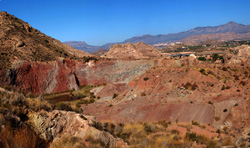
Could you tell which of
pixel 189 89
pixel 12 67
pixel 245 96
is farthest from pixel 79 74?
pixel 245 96

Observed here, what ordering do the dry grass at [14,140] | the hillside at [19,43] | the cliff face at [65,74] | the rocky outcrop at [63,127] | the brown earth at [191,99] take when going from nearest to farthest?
1. the dry grass at [14,140]
2. the rocky outcrop at [63,127]
3. the brown earth at [191,99]
4. the cliff face at [65,74]
5. the hillside at [19,43]

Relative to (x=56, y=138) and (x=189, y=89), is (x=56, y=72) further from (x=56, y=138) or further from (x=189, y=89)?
(x=56, y=138)

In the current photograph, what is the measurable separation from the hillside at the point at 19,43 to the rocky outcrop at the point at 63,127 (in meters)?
33.2

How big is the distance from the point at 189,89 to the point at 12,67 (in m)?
33.3

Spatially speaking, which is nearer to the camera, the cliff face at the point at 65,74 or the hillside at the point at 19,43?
the cliff face at the point at 65,74

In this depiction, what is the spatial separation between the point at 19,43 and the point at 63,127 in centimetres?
4193

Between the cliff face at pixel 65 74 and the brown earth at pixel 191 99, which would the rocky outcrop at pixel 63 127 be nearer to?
the brown earth at pixel 191 99

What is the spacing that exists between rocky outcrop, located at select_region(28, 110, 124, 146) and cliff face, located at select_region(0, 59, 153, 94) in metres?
30.8

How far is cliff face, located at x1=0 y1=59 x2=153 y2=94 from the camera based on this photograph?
3528 cm

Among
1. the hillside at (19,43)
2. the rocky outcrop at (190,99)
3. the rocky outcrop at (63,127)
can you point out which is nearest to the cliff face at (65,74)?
the hillside at (19,43)

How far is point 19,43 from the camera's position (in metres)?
40.9

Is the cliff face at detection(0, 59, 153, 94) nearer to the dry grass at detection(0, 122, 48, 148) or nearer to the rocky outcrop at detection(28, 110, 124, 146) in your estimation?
the rocky outcrop at detection(28, 110, 124, 146)

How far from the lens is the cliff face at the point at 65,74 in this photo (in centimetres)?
3528

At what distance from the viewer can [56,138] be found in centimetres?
646
